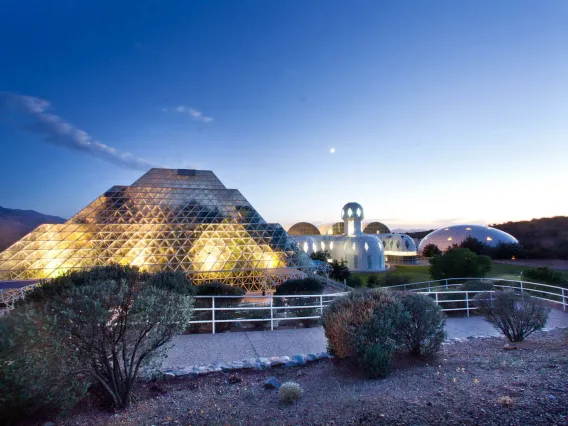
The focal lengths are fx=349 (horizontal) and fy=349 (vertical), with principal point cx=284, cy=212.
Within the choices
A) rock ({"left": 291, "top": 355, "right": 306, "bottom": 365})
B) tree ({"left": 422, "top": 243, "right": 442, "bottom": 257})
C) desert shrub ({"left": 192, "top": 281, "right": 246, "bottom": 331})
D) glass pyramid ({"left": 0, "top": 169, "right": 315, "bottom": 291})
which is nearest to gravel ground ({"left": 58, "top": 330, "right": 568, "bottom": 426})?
rock ({"left": 291, "top": 355, "right": 306, "bottom": 365})

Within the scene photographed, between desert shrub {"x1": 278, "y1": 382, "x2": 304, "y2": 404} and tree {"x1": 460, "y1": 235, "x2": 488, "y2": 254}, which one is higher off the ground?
tree {"x1": 460, "y1": 235, "x2": 488, "y2": 254}

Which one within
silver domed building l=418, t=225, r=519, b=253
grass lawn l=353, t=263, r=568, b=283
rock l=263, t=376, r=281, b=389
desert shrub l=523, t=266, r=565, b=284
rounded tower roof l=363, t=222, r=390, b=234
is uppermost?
rounded tower roof l=363, t=222, r=390, b=234

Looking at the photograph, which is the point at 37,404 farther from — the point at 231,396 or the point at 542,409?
the point at 542,409

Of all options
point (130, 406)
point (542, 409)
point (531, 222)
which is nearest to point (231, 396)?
point (130, 406)

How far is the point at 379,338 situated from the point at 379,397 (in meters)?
1.19

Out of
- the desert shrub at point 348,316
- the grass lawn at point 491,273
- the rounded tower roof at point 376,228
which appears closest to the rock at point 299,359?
the desert shrub at point 348,316

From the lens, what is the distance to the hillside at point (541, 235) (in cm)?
5769

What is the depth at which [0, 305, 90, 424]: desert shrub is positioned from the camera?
12.9 feet

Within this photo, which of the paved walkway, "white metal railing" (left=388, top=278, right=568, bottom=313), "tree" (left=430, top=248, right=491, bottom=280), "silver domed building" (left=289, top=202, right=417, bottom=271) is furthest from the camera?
"silver domed building" (left=289, top=202, right=417, bottom=271)

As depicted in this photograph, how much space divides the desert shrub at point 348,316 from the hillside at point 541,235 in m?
64.2

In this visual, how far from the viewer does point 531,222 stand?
97812 mm

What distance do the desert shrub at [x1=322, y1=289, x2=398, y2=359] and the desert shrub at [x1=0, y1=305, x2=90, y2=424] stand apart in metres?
3.65

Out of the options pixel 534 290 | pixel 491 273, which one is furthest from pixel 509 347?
pixel 491 273

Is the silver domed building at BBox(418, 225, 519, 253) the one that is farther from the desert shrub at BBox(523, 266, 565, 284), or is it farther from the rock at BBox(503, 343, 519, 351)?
the rock at BBox(503, 343, 519, 351)
